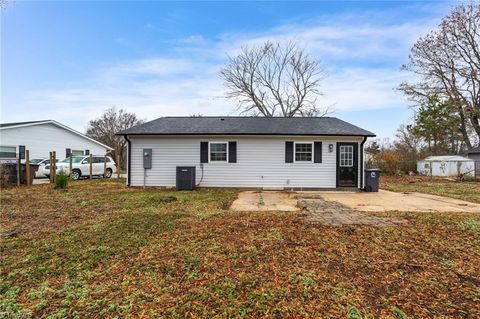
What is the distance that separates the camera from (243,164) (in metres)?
11.5

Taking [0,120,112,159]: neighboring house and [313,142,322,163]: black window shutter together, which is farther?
[0,120,112,159]: neighboring house

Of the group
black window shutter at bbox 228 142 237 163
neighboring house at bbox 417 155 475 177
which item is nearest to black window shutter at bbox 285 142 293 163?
black window shutter at bbox 228 142 237 163

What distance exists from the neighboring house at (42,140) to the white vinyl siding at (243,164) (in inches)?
454

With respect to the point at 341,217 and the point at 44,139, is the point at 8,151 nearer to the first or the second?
the point at 44,139

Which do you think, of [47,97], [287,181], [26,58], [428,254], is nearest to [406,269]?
[428,254]

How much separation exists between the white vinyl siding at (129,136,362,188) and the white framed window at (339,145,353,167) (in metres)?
0.30

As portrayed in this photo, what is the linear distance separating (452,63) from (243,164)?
23.5m

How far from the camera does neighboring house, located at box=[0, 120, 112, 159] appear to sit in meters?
17.7

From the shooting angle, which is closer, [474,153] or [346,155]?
[346,155]

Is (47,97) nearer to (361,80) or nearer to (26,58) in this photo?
(26,58)

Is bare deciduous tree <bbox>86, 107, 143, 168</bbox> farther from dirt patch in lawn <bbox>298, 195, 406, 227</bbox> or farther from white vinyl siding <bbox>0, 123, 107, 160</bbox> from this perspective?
dirt patch in lawn <bbox>298, 195, 406, 227</bbox>

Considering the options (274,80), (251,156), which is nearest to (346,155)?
(251,156)

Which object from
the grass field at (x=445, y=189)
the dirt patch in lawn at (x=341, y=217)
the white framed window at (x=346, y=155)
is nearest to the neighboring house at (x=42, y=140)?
the dirt patch in lawn at (x=341, y=217)

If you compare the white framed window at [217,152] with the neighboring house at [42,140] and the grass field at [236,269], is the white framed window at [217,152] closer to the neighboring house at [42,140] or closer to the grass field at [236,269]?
the grass field at [236,269]
